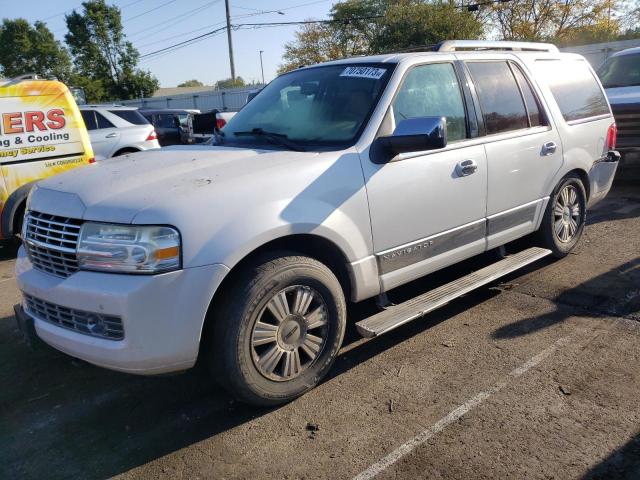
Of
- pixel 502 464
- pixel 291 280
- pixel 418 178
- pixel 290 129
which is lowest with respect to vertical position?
pixel 502 464

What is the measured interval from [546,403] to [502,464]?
0.64 meters

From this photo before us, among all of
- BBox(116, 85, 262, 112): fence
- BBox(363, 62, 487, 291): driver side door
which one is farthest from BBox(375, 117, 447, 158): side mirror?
BBox(116, 85, 262, 112): fence

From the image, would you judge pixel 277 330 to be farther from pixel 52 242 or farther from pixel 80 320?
pixel 52 242

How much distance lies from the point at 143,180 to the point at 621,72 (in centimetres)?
950

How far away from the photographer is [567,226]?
5363 mm

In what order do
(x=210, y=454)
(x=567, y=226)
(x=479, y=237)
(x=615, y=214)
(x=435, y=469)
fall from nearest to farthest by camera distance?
(x=435, y=469) < (x=210, y=454) < (x=479, y=237) < (x=567, y=226) < (x=615, y=214)

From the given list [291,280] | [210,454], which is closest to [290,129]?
[291,280]

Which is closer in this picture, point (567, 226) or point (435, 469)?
point (435, 469)

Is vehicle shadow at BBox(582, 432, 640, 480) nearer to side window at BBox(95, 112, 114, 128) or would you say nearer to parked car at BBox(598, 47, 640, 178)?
parked car at BBox(598, 47, 640, 178)

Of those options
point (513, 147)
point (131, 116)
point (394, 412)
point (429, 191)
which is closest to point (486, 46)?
point (513, 147)

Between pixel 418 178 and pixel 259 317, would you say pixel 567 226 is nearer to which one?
pixel 418 178

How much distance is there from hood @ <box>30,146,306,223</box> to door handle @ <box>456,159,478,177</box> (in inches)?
49.7

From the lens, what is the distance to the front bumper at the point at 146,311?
2.65 m

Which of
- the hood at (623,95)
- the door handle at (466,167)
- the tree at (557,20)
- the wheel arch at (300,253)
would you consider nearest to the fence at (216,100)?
the tree at (557,20)
